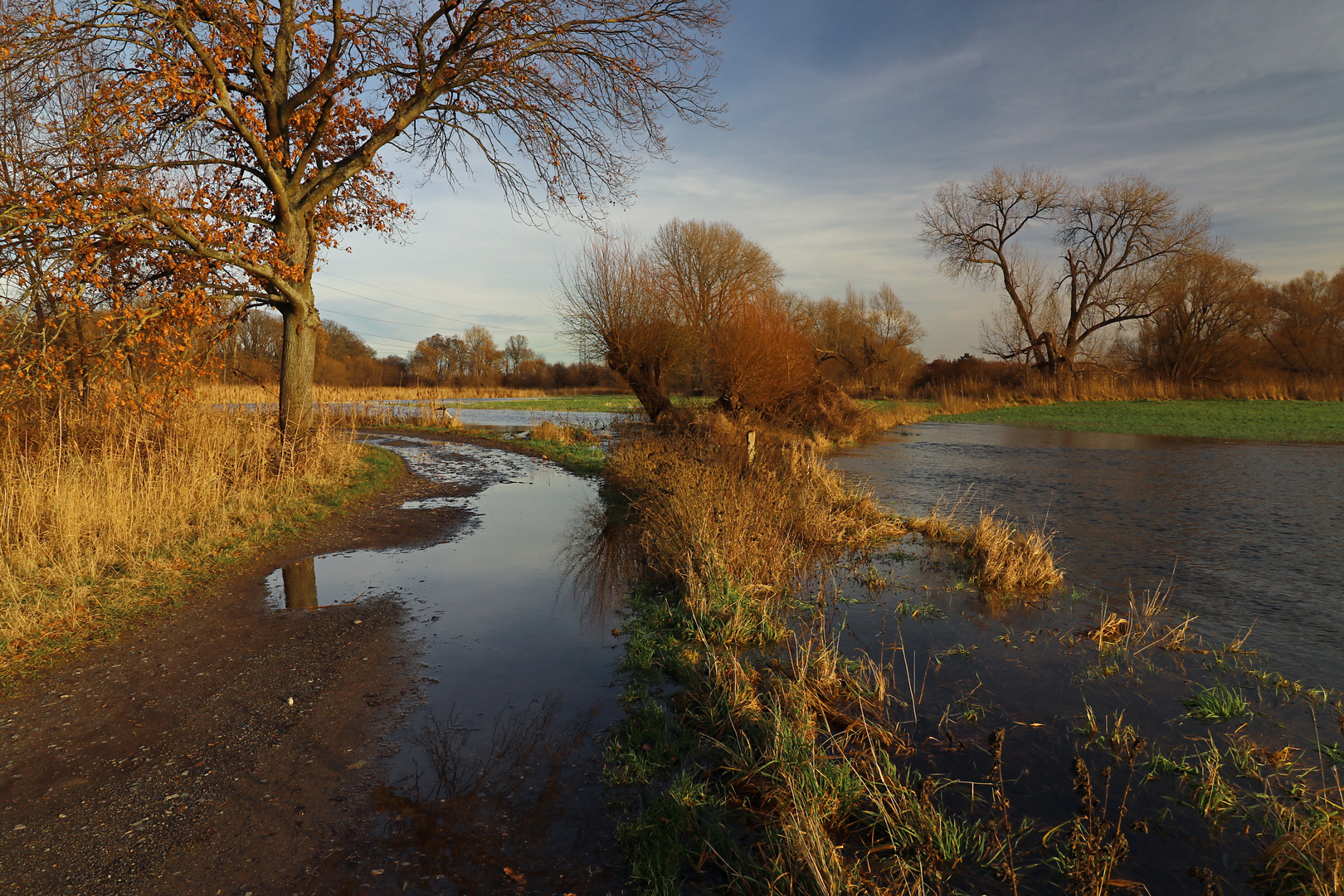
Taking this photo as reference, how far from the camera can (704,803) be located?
10.8ft

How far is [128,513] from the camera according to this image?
747 centimetres

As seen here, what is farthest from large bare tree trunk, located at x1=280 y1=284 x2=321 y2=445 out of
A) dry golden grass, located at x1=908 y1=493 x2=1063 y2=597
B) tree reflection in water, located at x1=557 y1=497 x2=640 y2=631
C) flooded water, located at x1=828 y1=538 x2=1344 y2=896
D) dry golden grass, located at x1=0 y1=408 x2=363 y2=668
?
dry golden grass, located at x1=908 y1=493 x2=1063 y2=597

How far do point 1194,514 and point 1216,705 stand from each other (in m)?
7.68

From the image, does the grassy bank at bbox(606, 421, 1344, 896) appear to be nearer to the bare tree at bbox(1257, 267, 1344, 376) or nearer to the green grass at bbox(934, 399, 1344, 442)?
the green grass at bbox(934, 399, 1344, 442)

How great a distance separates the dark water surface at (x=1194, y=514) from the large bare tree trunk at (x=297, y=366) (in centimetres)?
1160

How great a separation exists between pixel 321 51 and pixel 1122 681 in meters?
15.9

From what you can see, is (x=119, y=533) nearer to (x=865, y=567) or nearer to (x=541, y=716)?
(x=541, y=716)

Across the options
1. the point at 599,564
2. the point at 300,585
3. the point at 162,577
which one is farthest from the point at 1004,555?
the point at 162,577

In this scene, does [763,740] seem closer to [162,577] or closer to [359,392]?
[162,577]

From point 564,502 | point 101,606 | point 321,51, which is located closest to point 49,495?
point 101,606

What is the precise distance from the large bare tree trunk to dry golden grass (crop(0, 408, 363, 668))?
28.9 inches

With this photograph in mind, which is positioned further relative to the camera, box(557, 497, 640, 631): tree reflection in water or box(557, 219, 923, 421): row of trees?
box(557, 219, 923, 421): row of trees

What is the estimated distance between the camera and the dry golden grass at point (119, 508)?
5681 mm

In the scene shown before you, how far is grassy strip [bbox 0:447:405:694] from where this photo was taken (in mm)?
4992
